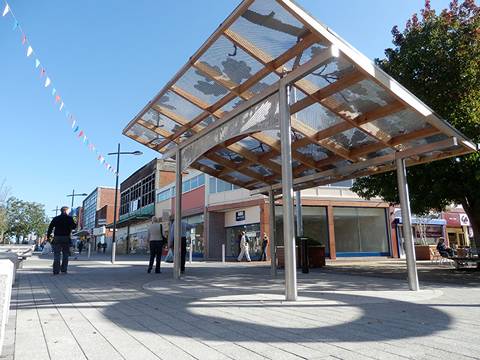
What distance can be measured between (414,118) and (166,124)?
5.63m

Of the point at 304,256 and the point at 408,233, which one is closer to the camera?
the point at 408,233

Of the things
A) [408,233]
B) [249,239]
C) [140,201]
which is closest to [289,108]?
[408,233]

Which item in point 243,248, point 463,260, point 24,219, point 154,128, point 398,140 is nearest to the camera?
point 398,140

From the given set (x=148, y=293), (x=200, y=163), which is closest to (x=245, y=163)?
(x=200, y=163)

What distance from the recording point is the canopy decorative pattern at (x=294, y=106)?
234 inches

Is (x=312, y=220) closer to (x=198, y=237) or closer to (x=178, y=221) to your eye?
(x=198, y=237)

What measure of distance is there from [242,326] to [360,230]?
24600 mm

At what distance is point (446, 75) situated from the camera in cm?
1112

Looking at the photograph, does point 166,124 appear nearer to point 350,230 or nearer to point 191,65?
point 191,65

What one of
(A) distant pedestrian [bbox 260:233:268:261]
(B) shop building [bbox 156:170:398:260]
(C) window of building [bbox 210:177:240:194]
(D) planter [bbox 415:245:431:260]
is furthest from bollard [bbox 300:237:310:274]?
(C) window of building [bbox 210:177:240:194]

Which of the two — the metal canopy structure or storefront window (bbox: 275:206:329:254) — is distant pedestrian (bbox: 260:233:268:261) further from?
the metal canopy structure

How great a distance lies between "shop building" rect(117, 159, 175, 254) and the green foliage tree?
1470 centimetres

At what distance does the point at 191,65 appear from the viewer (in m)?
7.30

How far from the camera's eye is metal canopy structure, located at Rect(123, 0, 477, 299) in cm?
597
